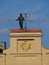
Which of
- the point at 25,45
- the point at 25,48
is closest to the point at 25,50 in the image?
the point at 25,48

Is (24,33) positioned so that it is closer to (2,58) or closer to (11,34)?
(11,34)

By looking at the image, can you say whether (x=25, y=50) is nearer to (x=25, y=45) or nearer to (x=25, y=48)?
(x=25, y=48)

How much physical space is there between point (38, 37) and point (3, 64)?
17.9 feet

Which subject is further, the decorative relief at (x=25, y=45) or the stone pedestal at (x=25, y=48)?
the decorative relief at (x=25, y=45)

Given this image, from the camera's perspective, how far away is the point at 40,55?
41.2 m

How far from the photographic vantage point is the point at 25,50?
4153cm

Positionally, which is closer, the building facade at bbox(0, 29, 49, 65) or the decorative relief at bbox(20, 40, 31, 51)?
the building facade at bbox(0, 29, 49, 65)

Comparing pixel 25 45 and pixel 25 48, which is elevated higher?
pixel 25 45

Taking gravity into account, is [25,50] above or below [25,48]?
below

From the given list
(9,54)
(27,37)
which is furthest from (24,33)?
(9,54)

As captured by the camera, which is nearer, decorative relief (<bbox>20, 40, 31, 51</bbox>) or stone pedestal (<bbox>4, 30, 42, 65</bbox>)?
stone pedestal (<bbox>4, 30, 42, 65</bbox>)

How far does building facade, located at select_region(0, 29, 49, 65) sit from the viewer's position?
41.2m

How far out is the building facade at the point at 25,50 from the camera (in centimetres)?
4116

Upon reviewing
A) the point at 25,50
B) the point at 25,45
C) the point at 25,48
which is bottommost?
the point at 25,50
